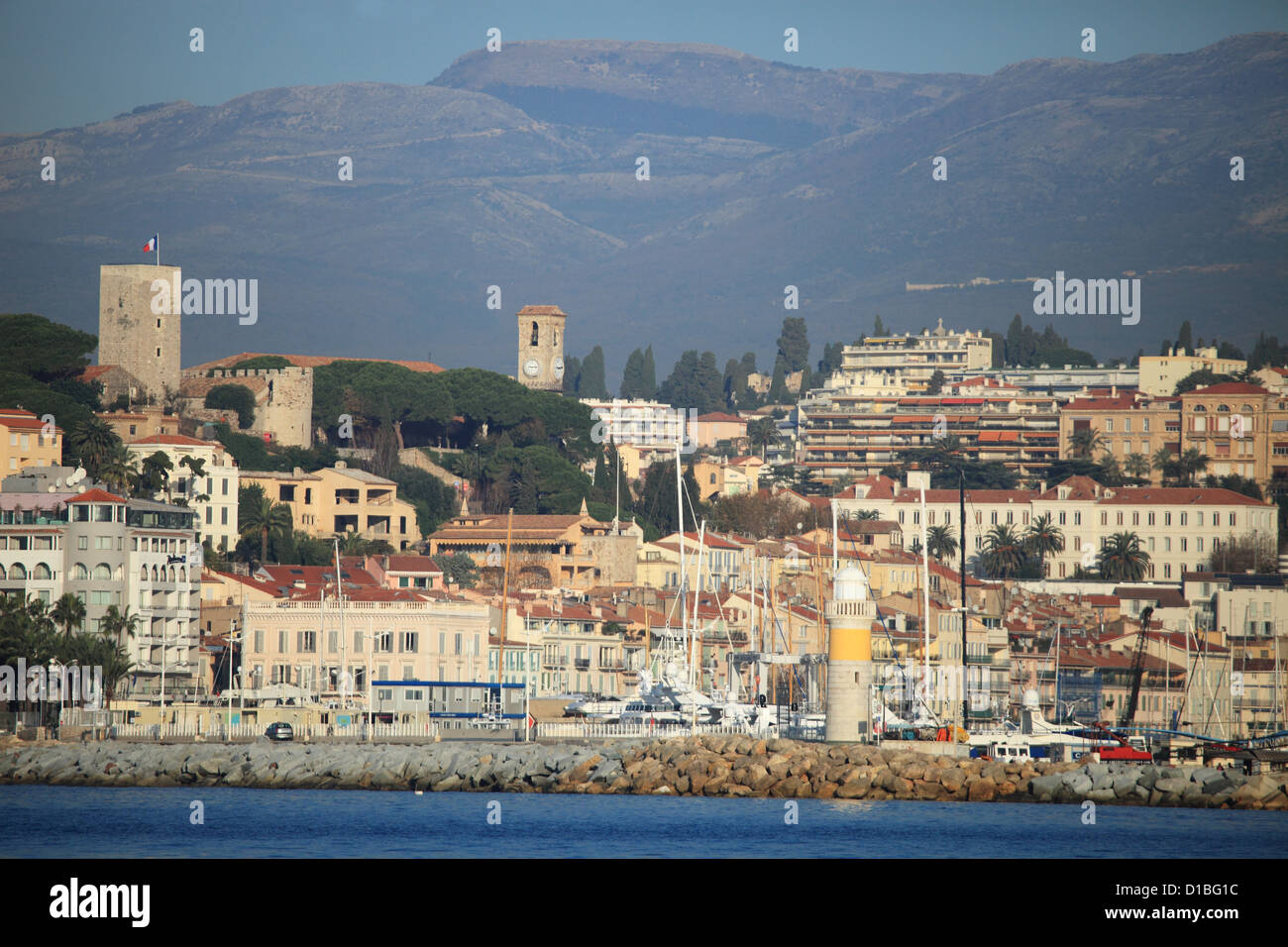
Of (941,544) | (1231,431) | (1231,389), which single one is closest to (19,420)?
(941,544)

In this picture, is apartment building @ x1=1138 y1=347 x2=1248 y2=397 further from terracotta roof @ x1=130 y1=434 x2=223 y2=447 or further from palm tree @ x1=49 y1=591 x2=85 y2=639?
palm tree @ x1=49 y1=591 x2=85 y2=639

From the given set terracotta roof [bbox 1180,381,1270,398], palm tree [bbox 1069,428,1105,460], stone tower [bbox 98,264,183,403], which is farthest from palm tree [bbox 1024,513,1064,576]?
stone tower [bbox 98,264,183,403]

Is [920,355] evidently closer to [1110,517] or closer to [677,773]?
[1110,517]

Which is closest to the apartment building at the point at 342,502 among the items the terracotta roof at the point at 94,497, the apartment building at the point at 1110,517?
the apartment building at the point at 1110,517

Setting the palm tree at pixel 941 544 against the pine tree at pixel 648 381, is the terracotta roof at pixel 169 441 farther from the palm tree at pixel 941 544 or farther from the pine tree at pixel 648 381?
the pine tree at pixel 648 381

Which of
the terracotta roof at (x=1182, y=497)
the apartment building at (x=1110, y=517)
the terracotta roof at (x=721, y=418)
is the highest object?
the terracotta roof at (x=721, y=418)
